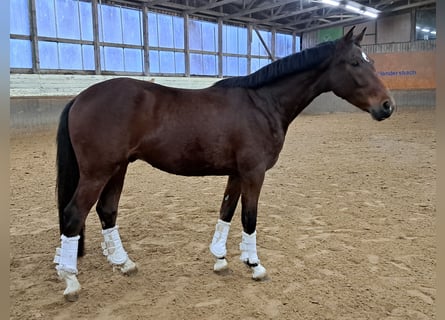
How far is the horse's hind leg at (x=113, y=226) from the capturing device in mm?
2574

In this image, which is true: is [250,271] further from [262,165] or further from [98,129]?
[98,129]

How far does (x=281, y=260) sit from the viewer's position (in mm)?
2752

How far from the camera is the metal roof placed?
13.7m

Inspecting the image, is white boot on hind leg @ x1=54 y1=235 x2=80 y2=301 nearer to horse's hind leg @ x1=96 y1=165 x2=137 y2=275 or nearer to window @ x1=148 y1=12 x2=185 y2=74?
horse's hind leg @ x1=96 y1=165 x2=137 y2=275

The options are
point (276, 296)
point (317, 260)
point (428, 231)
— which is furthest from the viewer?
point (428, 231)

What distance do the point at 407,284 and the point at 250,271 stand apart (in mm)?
1012

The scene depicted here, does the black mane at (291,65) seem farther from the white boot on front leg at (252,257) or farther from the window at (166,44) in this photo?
the window at (166,44)

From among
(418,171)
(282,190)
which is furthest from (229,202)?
(418,171)

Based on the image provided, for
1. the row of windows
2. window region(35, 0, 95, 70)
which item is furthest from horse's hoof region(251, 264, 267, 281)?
window region(35, 0, 95, 70)

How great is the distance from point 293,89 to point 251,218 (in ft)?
3.13

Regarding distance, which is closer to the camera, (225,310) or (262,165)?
(225,310)

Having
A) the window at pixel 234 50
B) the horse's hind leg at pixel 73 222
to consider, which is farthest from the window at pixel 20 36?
the horse's hind leg at pixel 73 222

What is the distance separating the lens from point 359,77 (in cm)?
252

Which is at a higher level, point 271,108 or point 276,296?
point 271,108
